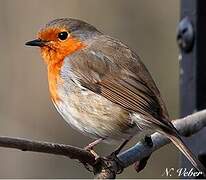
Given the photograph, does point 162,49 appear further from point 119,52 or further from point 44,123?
point 119,52

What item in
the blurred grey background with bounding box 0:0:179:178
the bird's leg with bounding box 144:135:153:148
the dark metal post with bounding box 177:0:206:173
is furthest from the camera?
the blurred grey background with bounding box 0:0:179:178

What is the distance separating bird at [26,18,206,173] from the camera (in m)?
4.37

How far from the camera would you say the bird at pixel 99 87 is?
4371mm

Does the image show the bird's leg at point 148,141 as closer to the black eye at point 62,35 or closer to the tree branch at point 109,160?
the tree branch at point 109,160

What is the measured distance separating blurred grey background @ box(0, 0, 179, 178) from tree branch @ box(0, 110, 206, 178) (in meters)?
3.33

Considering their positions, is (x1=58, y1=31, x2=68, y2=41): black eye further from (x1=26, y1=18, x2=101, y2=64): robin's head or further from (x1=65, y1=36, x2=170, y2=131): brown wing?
(x1=65, y1=36, x2=170, y2=131): brown wing

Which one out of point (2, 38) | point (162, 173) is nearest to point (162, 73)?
point (162, 173)

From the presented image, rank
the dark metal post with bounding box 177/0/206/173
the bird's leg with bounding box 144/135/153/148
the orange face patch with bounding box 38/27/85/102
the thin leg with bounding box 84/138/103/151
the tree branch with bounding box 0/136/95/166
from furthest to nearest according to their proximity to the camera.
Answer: the dark metal post with bounding box 177/0/206/173 → the orange face patch with bounding box 38/27/85/102 → the thin leg with bounding box 84/138/103/151 → the bird's leg with bounding box 144/135/153/148 → the tree branch with bounding box 0/136/95/166

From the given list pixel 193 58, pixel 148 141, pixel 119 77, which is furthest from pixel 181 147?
pixel 193 58

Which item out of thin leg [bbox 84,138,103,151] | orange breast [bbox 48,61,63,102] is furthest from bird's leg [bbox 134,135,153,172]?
orange breast [bbox 48,61,63,102]

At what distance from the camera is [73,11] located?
8.06 m

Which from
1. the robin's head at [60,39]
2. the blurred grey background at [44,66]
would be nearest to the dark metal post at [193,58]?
the robin's head at [60,39]

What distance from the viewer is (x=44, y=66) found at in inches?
301

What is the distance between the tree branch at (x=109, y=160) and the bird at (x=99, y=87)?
10cm
